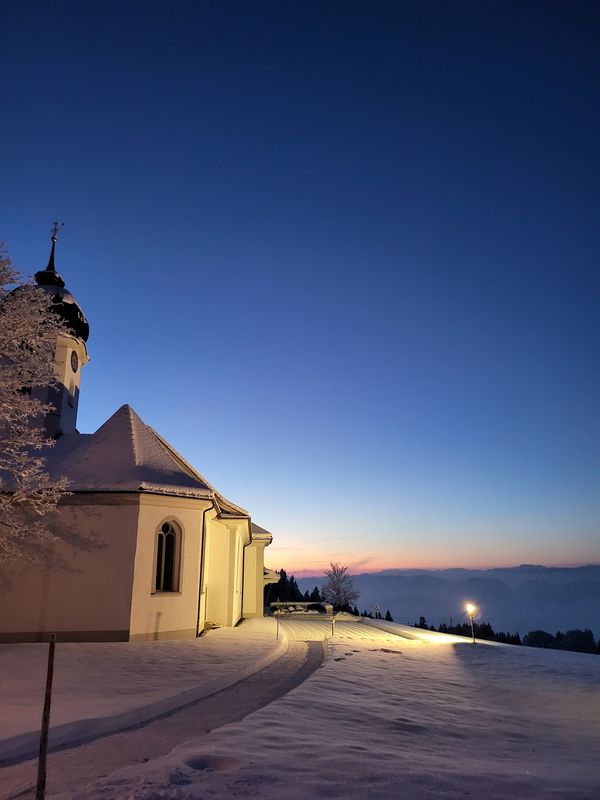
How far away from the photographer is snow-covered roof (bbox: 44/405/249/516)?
16500 mm

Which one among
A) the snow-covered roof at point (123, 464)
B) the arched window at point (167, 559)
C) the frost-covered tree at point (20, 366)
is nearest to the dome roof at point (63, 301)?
the snow-covered roof at point (123, 464)

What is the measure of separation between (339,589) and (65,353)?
48.9 m

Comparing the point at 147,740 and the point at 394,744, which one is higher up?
the point at 394,744

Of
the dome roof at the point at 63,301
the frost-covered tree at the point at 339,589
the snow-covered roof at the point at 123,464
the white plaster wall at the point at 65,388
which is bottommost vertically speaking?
the frost-covered tree at the point at 339,589

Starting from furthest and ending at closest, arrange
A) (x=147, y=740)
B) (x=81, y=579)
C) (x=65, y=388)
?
1. (x=65, y=388)
2. (x=81, y=579)
3. (x=147, y=740)

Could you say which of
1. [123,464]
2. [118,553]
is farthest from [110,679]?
[123,464]

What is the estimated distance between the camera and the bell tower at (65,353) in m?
22.6

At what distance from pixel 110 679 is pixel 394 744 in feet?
20.7

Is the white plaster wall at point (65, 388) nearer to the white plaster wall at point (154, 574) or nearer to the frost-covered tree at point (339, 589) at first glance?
the white plaster wall at point (154, 574)

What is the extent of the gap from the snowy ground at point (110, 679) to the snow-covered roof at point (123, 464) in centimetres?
460

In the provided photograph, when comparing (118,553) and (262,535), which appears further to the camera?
(262,535)

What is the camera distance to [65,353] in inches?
918

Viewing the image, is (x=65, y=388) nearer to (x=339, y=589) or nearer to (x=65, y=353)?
(x=65, y=353)

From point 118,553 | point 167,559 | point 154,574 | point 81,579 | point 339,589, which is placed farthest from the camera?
point 339,589
